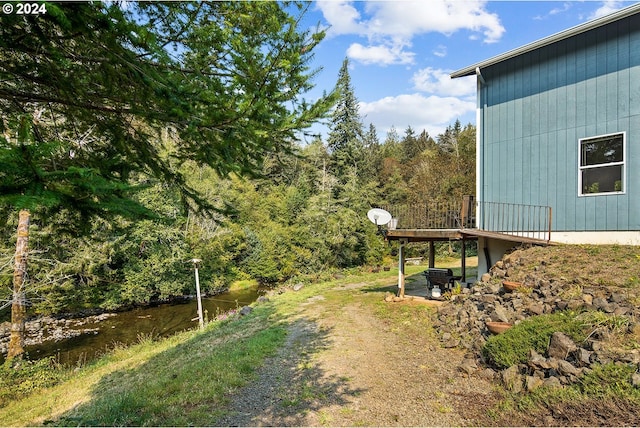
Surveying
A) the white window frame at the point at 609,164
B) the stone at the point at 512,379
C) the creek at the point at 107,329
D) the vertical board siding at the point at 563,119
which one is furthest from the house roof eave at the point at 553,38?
the creek at the point at 107,329

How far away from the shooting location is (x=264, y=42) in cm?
298

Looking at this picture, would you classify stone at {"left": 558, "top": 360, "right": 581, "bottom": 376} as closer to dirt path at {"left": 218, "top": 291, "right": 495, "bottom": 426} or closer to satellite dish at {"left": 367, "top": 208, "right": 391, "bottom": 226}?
dirt path at {"left": 218, "top": 291, "right": 495, "bottom": 426}

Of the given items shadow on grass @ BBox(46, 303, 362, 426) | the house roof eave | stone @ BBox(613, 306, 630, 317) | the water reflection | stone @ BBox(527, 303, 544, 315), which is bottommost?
the water reflection

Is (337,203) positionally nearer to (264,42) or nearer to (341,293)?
(341,293)

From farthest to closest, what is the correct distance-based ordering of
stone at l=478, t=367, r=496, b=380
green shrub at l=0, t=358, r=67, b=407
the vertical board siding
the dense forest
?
green shrub at l=0, t=358, r=67, b=407, the vertical board siding, stone at l=478, t=367, r=496, b=380, the dense forest

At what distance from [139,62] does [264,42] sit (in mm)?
1089

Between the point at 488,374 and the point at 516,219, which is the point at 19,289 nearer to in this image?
the point at 488,374

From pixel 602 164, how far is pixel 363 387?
22.3 ft

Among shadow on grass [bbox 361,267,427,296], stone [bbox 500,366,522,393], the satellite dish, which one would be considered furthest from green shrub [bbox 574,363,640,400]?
shadow on grass [bbox 361,267,427,296]

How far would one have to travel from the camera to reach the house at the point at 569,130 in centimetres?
678

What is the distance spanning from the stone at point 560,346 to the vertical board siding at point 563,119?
14.3 feet

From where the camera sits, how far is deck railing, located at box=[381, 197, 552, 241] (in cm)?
795

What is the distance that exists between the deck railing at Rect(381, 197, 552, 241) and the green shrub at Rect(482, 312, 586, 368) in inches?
133

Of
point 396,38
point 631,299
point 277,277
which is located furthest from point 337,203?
point 631,299
